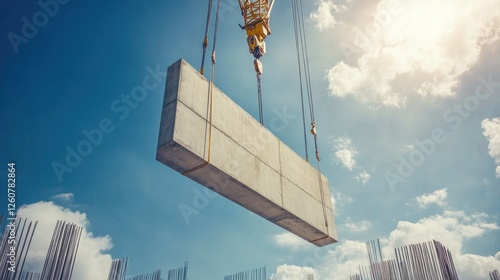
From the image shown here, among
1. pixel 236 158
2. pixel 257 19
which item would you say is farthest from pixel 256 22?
pixel 236 158

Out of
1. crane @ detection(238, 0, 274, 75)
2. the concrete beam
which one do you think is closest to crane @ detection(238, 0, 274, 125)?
crane @ detection(238, 0, 274, 75)

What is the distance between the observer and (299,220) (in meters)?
8.45

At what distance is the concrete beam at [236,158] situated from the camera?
5.87 m

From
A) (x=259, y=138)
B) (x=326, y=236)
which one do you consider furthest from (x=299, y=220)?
(x=259, y=138)

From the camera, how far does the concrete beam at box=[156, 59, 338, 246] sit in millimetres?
5871

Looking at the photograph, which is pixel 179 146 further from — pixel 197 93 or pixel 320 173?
pixel 320 173

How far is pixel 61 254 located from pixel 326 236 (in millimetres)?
12615

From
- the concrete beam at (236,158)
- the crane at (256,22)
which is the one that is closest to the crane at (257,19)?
the crane at (256,22)

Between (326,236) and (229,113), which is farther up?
(229,113)

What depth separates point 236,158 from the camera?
6.95 metres

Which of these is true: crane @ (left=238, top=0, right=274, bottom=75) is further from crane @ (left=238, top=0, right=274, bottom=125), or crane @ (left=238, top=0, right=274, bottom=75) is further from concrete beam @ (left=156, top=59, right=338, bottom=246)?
concrete beam @ (left=156, top=59, right=338, bottom=246)

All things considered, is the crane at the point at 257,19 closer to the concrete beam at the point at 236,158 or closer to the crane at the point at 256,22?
the crane at the point at 256,22

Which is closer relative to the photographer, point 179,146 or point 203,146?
point 179,146

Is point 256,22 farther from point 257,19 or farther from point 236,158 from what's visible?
point 236,158
